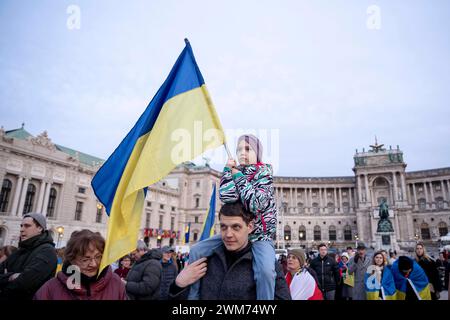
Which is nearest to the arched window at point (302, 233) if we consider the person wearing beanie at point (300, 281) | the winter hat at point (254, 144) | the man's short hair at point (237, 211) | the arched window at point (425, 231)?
the arched window at point (425, 231)

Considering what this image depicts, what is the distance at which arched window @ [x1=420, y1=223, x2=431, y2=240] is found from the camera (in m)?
58.0

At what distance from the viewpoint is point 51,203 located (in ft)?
115

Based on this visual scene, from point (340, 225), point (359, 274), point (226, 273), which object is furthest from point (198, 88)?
point (340, 225)

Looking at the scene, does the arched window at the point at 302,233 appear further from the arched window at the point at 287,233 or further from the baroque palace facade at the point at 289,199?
the arched window at the point at 287,233

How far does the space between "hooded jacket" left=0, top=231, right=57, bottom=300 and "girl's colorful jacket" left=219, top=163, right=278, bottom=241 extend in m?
2.76

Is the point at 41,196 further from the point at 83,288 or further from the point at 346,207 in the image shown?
the point at 346,207

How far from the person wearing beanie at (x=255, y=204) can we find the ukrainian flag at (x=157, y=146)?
832 mm

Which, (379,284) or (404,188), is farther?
(404,188)

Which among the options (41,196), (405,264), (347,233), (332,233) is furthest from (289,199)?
(405,264)

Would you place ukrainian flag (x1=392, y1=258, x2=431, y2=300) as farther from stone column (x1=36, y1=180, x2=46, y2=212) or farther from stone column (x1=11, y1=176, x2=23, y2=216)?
stone column (x1=36, y1=180, x2=46, y2=212)

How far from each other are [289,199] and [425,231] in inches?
1159

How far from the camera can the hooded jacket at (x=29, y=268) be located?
3473 millimetres

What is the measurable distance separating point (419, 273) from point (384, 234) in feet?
104

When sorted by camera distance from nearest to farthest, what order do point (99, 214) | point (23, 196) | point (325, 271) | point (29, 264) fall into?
point (29, 264) < point (325, 271) < point (23, 196) < point (99, 214)
